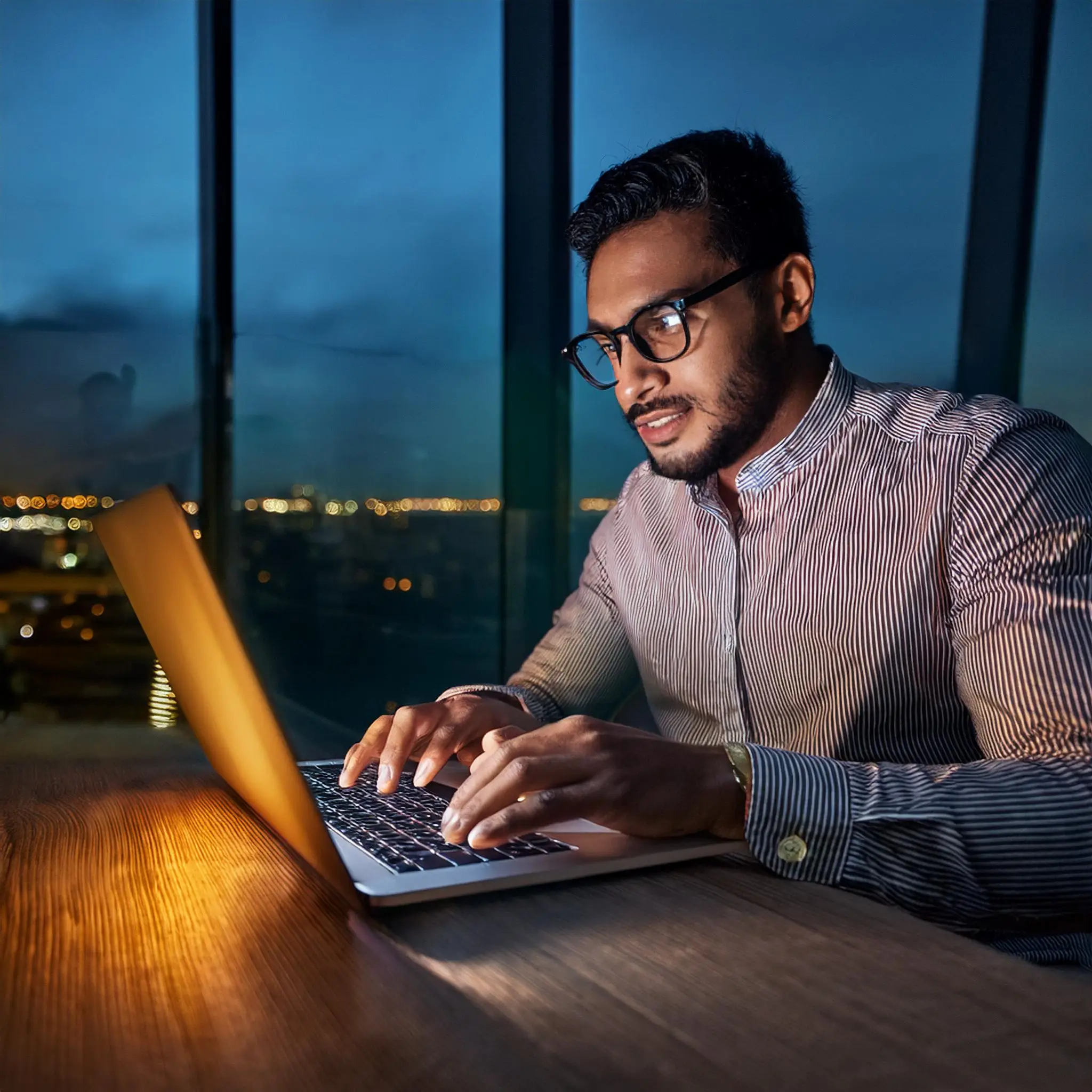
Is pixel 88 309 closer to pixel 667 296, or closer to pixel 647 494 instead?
pixel 647 494

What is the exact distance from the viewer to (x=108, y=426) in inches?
114

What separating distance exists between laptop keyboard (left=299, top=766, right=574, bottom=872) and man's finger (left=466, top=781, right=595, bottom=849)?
2 centimetres

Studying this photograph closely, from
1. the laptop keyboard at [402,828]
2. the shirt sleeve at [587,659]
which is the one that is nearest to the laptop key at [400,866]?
the laptop keyboard at [402,828]

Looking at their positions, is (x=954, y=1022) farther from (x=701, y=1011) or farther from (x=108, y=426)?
(x=108, y=426)

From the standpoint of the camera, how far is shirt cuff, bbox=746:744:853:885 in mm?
808

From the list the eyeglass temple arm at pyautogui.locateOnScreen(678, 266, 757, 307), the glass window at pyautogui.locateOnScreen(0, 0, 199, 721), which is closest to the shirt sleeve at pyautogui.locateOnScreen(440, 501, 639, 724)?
the eyeglass temple arm at pyautogui.locateOnScreen(678, 266, 757, 307)

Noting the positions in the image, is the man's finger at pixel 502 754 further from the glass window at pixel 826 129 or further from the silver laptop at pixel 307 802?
the glass window at pixel 826 129

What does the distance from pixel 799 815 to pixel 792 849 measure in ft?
0.11

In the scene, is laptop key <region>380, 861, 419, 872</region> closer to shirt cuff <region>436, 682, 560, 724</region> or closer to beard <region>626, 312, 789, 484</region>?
shirt cuff <region>436, 682, 560, 724</region>

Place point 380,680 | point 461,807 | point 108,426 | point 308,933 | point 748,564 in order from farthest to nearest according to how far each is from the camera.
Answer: point 380,680, point 108,426, point 748,564, point 461,807, point 308,933

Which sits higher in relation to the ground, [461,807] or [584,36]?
[584,36]

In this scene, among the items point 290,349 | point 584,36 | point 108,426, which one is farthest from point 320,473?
point 584,36

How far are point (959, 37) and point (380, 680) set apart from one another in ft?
8.60

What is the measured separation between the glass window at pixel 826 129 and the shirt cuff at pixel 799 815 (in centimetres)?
197
